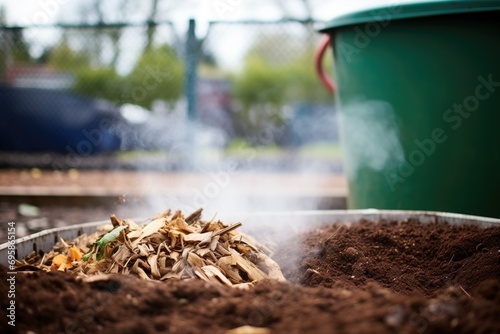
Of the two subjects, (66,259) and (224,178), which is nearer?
(66,259)

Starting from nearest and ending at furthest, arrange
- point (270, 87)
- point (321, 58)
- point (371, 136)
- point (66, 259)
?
point (66, 259) → point (371, 136) → point (321, 58) → point (270, 87)

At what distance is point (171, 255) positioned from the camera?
2230mm

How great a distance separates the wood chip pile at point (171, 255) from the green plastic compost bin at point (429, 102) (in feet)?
4.30

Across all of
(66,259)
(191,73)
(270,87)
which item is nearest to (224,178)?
(191,73)

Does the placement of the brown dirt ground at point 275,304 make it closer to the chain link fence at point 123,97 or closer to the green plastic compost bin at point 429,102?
the green plastic compost bin at point 429,102

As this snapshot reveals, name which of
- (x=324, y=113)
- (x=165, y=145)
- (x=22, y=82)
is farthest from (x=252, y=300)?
(x=324, y=113)

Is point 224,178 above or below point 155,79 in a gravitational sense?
below

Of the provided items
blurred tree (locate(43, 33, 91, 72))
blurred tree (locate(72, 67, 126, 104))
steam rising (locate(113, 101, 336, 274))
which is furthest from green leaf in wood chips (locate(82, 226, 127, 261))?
blurred tree (locate(72, 67, 126, 104))

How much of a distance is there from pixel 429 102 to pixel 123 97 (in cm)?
802

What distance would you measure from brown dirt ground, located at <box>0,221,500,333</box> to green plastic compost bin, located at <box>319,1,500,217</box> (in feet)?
3.54

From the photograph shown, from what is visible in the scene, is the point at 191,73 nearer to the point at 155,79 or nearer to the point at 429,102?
the point at 429,102

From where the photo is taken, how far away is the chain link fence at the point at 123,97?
863 centimetres

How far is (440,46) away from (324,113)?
8.22m

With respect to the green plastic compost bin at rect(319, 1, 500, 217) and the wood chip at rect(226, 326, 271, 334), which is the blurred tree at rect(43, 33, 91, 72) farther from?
the wood chip at rect(226, 326, 271, 334)
